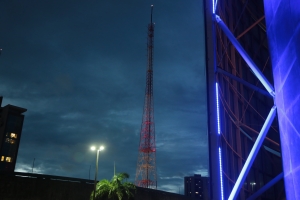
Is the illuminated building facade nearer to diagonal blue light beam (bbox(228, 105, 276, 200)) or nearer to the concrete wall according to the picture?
diagonal blue light beam (bbox(228, 105, 276, 200))

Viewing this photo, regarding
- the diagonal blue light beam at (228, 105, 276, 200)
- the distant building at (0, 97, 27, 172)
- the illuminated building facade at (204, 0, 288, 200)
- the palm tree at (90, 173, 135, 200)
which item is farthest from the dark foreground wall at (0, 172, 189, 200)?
the distant building at (0, 97, 27, 172)

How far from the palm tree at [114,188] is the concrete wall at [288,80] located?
21172mm

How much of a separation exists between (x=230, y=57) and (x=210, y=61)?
833 cm

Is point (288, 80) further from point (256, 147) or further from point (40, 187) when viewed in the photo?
point (40, 187)

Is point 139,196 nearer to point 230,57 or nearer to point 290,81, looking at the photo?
point 230,57

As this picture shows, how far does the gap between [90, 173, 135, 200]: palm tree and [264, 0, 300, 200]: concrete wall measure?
69.5 ft

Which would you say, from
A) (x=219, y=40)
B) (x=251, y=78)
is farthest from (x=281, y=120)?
(x=251, y=78)

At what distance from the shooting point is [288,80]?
39.4ft

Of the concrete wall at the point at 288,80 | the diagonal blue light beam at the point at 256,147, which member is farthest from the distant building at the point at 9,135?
the concrete wall at the point at 288,80

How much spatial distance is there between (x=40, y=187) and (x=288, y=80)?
2038cm

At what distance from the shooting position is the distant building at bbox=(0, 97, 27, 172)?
407ft

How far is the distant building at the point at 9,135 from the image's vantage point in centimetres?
12394

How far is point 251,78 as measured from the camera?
35.3 meters

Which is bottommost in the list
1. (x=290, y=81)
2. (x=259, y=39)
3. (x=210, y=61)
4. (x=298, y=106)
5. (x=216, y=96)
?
(x=298, y=106)
